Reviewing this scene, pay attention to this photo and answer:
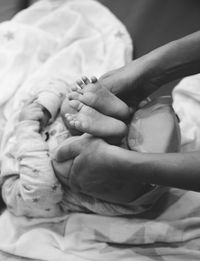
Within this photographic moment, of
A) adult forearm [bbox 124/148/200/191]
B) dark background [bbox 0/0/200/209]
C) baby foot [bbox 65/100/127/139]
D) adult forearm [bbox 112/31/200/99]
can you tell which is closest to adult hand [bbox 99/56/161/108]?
adult forearm [bbox 112/31/200/99]

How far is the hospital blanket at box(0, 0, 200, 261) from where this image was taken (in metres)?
1.03

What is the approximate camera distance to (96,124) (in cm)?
92

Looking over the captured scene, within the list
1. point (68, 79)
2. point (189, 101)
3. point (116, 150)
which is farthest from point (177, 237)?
point (68, 79)

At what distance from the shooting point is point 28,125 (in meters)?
1.09

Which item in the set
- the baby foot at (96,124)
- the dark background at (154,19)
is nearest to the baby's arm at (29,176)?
the baby foot at (96,124)

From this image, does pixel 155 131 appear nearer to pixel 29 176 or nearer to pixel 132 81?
pixel 132 81

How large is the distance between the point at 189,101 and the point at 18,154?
0.52 metres

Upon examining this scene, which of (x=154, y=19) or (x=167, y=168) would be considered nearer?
(x=167, y=168)

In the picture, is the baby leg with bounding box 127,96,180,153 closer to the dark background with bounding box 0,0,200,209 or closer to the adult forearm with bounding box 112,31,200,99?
the adult forearm with bounding box 112,31,200,99

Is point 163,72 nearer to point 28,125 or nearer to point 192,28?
point 28,125

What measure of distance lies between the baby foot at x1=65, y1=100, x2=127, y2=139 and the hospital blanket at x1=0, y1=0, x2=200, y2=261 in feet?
0.80

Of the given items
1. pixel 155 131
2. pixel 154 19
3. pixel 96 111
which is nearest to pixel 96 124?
pixel 96 111

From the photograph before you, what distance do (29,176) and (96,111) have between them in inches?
8.8

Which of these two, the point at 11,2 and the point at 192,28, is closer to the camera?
the point at 192,28
